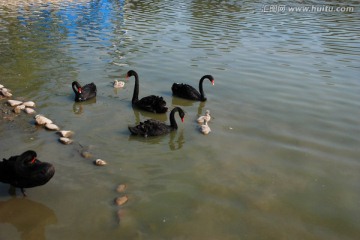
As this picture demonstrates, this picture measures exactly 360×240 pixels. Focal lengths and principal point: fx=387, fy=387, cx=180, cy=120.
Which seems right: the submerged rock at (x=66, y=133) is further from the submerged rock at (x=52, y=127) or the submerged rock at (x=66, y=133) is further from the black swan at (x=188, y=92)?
the black swan at (x=188, y=92)

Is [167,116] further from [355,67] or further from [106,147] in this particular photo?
[355,67]

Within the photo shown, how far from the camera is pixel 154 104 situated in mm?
8875

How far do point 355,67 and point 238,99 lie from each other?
16.6ft

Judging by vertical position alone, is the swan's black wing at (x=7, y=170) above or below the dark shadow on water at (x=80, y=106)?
above

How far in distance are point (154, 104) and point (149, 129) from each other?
1470 millimetres

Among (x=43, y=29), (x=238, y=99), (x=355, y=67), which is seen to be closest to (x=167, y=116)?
(x=238, y=99)

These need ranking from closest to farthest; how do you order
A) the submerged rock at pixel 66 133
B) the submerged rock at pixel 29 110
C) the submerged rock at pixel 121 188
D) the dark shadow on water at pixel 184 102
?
the submerged rock at pixel 121 188, the submerged rock at pixel 66 133, the submerged rock at pixel 29 110, the dark shadow on water at pixel 184 102

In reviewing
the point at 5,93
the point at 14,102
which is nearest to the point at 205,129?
the point at 14,102

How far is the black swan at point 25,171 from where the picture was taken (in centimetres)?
A: 513

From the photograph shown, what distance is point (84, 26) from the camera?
18828mm

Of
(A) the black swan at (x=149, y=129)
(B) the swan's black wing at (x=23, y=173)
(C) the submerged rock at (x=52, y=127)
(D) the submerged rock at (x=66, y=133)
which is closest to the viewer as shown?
(B) the swan's black wing at (x=23, y=173)

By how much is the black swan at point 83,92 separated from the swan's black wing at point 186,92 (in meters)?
2.02

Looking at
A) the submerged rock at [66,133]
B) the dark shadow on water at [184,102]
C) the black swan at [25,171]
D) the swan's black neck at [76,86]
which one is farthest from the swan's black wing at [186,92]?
the black swan at [25,171]

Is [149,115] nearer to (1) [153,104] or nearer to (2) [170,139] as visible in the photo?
(1) [153,104]
